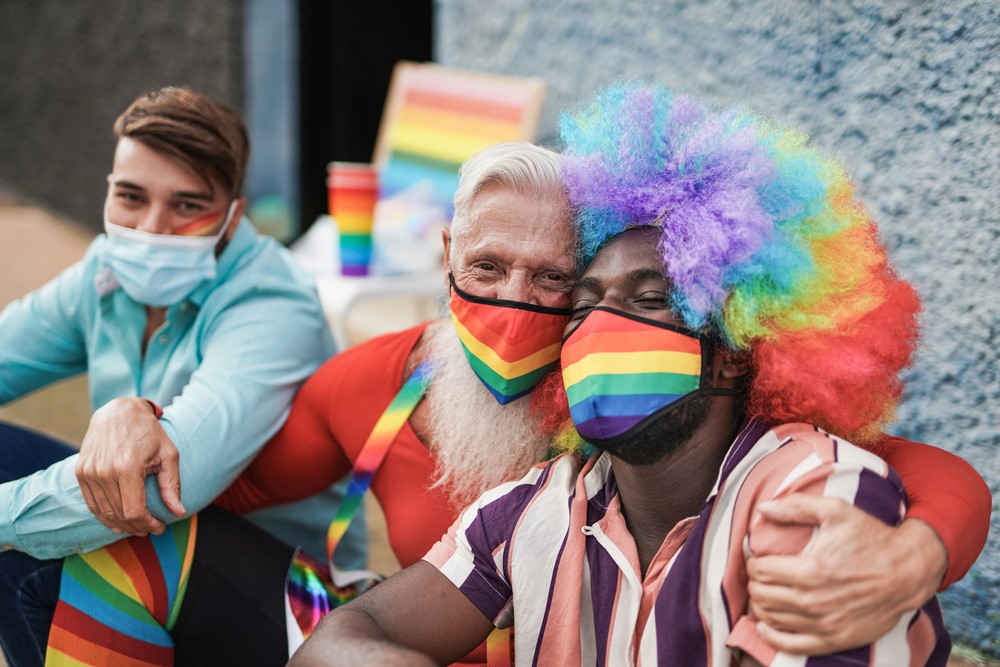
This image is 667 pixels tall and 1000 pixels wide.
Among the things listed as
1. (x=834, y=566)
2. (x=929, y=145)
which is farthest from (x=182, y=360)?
(x=929, y=145)

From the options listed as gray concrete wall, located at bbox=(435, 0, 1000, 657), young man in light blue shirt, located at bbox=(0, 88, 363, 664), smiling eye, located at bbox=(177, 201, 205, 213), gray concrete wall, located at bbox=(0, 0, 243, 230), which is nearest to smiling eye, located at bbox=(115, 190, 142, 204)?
young man in light blue shirt, located at bbox=(0, 88, 363, 664)

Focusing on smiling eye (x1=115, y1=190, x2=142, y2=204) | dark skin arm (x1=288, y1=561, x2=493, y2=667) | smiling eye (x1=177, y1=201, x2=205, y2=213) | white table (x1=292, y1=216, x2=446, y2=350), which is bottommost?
white table (x1=292, y1=216, x2=446, y2=350)

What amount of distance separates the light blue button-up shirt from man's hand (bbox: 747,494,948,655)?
1.40 meters

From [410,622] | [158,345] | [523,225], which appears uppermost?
[523,225]

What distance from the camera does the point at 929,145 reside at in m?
2.87

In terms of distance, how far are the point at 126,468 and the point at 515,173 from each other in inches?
43.7

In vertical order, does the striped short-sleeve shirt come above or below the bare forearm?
above

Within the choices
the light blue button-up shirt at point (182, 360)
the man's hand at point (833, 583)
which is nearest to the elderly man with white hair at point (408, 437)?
the light blue button-up shirt at point (182, 360)

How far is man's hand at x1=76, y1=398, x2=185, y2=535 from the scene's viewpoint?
7.06 ft

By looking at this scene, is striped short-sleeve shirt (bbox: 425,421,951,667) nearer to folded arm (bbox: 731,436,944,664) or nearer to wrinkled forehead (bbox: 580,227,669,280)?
folded arm (bbox: 731,436,944,664)

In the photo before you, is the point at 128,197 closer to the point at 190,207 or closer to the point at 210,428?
the point at 190,207

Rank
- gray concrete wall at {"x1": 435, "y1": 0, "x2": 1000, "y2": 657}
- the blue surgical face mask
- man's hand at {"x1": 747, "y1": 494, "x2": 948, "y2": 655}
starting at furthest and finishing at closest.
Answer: gray concrete wall at {"x1": 435, "y1": 0, "x2": 1000, "y2": 657} < the blue surgical face mask < man's hand at {"x1": 747, "y1": 494, "x2": 948, "y2": 655}

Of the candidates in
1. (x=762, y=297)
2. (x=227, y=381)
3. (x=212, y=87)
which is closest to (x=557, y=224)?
(x=762, y=297)

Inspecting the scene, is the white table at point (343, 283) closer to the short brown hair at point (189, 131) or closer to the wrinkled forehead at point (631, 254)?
the short brown hair at point (189, 131)
